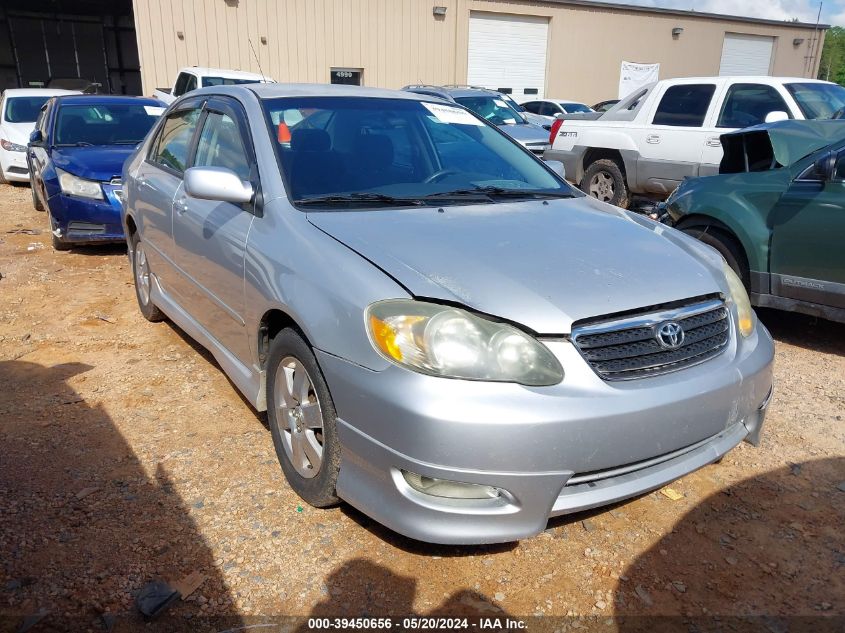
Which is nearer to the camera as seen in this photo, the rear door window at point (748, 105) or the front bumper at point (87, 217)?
the front bumper at point (87, 217)

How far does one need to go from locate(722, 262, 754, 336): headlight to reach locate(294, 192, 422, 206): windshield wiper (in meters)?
1.40

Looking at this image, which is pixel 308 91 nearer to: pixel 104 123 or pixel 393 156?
pixel 393 156

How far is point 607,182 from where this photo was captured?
372 inches

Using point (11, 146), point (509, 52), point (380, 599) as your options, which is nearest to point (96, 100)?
point (11, 146)

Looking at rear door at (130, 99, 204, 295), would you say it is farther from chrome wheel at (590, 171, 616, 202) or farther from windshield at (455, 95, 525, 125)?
windshield at (455, 95, 525, 125)

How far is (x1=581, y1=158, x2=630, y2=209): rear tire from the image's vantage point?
30.2 ft

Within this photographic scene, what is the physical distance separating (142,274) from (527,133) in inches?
318

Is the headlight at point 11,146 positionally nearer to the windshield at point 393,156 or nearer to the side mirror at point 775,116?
the windshield at point 393,156

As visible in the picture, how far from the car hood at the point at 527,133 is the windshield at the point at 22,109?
8.61 metres

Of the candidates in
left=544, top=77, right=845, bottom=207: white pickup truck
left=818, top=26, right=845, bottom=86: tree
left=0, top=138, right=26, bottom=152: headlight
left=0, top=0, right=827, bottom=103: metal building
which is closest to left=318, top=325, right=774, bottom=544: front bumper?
left=544, top=77, right=845, bottom=207: white pickup truck

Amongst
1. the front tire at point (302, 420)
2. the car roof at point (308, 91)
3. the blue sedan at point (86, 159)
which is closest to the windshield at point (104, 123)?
the blue sedan at point (86, 159)

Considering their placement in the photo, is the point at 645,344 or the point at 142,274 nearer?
the point at 645,344

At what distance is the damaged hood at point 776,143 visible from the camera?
5059 millimetres

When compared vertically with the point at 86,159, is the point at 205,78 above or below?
above
